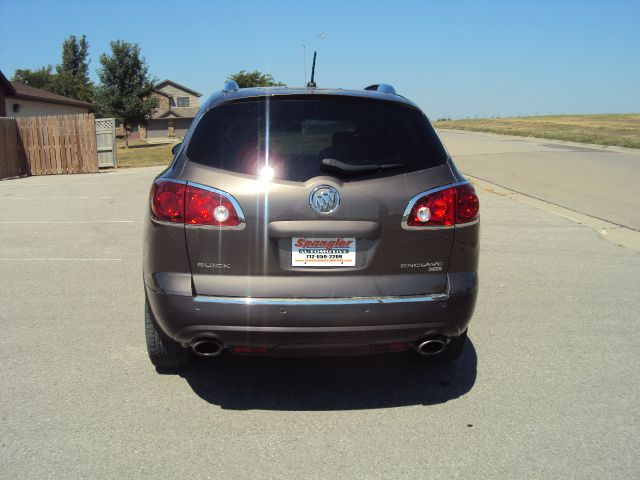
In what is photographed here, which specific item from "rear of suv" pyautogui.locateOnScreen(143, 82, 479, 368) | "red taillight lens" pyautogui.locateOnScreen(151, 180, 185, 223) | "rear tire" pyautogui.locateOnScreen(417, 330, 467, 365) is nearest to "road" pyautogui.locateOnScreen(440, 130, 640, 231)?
"rear tire" pyautogui.locateOnScreen(417, 330, 467, 365)

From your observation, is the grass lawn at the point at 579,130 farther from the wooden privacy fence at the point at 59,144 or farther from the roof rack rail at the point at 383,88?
the roof rack rail at the point at 383,88

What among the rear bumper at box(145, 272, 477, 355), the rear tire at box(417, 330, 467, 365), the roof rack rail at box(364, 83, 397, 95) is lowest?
the rear tire at box(417, 330, 467, 365)

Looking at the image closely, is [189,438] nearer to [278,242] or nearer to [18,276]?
[278,242]

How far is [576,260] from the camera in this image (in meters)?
7.68

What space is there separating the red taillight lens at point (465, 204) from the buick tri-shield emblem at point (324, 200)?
0.70 m

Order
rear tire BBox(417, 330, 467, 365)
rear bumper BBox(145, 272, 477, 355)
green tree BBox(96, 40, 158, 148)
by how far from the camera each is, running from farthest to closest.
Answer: green tree BBox(96, 40, 158, 148)
rear tire BBox(417, 330, 467, 365)
rear bumper BBox(145, 272, 477, 355)

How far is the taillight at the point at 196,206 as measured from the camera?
3250 mm

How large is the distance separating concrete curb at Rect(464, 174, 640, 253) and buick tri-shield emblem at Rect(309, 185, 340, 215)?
637 centimetres

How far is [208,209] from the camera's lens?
3264 mm

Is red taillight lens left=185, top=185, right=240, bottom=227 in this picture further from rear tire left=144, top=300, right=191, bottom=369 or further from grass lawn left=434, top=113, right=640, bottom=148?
grass lawn left=434, top=113, right=640, bottom=148

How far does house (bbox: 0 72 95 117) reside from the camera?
29.1m

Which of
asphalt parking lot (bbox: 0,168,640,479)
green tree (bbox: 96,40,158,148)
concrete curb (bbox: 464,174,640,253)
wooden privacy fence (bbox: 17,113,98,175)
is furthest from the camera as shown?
green tree (bbox: 96,40,158,148)

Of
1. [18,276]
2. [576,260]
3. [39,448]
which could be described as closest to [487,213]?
[576,260]

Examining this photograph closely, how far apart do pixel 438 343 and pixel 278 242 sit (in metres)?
1.07
